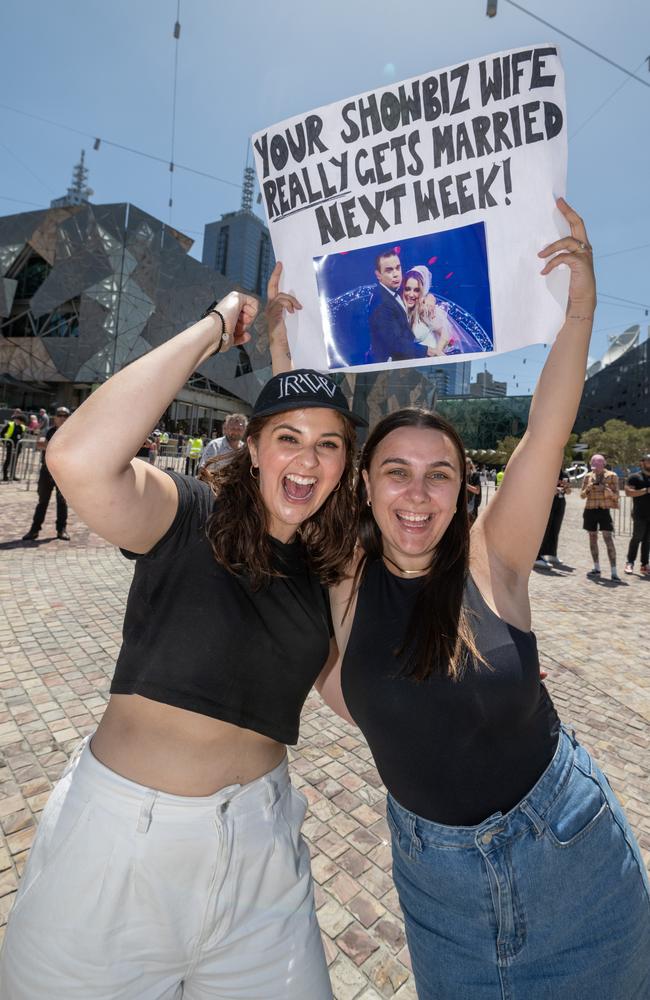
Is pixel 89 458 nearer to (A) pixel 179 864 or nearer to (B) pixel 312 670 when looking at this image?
(B) pixel 312 670

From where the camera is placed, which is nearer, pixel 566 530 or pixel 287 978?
pixel 287 978

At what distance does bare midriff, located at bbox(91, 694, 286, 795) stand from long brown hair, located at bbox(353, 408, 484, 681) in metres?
0.63

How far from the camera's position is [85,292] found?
131ft

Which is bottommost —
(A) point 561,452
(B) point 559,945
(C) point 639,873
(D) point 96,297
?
(B) point 559,945

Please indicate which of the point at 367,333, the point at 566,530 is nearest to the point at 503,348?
the point at 367,333

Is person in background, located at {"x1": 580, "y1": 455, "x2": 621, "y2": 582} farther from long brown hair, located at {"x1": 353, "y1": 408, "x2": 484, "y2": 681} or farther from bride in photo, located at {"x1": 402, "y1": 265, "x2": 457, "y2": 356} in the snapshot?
long brown hair, located at {"x1": 353, "y1": 408, "x2": 484, "y2": 681}

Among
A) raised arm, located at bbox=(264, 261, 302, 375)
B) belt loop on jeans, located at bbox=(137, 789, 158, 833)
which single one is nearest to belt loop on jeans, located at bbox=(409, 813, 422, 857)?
belt loop on jeans, located at bbox=(137, 789, 158, 833)

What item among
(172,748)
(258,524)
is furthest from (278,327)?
(172,748)

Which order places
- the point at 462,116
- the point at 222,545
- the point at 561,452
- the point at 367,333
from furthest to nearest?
the point at 367,333
the point at 462,116
the point at 561,452
the point at 222,545

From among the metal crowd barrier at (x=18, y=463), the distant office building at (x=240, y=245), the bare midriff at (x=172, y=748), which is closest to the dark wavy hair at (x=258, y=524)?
the bare midriff at (x=172, y=748)

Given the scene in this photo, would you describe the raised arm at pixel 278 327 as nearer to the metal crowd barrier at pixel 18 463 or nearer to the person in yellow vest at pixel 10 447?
the metal crowd barrier at pixel 18 463

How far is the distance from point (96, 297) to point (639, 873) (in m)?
46.3

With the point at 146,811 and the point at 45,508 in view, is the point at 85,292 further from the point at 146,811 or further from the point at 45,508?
the point at 146,811

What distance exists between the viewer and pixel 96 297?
39.7 metres
